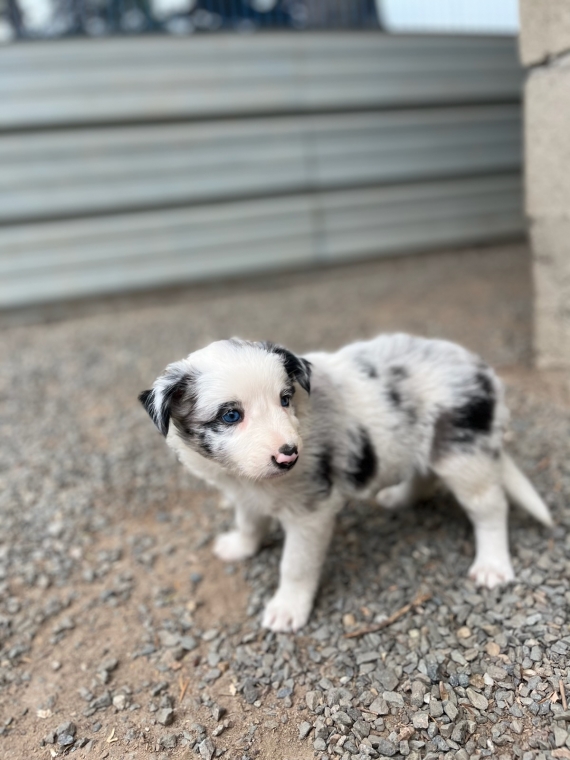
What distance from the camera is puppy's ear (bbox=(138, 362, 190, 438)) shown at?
233 centimetres

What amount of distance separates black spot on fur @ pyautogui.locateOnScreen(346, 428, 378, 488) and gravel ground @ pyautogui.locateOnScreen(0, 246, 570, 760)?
0.64 m

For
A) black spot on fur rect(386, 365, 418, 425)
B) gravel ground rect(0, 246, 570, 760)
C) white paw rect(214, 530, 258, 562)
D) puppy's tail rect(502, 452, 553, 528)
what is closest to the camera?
gravel ground rect(0, 246, 570, 760)

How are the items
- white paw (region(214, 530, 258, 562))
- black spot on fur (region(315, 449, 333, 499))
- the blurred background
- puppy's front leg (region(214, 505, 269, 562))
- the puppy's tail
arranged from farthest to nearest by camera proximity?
the blurred background → white paw (region(214, 530, 258, 562)) → puppy's front leg (region(214, 505, 269, 562)) → the puppy's tail → black spot on fur (region(315, 449, 333, 499))

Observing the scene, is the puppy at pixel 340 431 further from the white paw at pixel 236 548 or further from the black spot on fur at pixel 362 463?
the white paw at pixel 236 548

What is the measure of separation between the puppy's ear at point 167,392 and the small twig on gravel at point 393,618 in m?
1.31

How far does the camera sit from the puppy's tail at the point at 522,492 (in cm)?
295

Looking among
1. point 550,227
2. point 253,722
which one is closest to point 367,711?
point 253,722

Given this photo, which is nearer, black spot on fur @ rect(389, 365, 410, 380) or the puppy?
the puppy

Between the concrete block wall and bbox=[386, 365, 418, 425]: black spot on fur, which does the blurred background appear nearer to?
the concrete block wall

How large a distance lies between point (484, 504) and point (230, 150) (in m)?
6.62

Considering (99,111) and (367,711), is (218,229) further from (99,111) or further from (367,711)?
(367,711)

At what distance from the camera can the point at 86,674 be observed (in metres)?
2.62

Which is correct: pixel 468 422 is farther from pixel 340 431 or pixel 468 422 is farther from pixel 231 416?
pixel 231 416

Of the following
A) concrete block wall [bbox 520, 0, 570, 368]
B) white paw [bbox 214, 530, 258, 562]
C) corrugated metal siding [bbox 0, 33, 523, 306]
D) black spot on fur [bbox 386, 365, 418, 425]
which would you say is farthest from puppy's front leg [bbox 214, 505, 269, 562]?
corrugated metal siding [bbox 0, 33, 523, 306]
